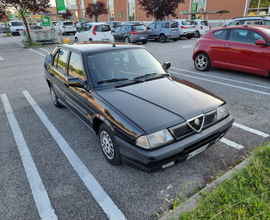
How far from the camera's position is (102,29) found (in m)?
14.4

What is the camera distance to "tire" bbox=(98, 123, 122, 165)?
2746 millimetres

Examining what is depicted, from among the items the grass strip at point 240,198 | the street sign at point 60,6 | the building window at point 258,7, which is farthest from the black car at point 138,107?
the building window at point 258,7

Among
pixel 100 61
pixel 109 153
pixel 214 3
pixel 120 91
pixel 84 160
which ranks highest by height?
pixel 214 3

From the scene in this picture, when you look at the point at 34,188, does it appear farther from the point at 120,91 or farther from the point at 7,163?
the point at 120,91

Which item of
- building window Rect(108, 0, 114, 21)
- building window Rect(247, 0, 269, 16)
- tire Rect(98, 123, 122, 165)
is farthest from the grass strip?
building window Rect(108, 0, 114, 21)

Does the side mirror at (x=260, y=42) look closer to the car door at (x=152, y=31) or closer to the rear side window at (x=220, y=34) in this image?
the rear side window at (x=220, y=34)

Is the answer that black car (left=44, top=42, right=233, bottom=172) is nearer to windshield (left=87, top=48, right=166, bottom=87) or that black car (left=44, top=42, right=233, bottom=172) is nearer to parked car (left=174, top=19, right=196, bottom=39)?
windshield (left=87, top=48, right=166, bottom=87)

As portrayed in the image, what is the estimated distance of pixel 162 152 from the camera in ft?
7.64

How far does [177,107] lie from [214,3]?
3309cm

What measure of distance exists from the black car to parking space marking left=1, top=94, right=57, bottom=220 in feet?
3.13

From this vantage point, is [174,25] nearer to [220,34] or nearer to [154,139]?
[220,34]

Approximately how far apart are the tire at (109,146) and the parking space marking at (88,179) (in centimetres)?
36

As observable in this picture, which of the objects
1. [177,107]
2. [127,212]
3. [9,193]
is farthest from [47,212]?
[177,107]

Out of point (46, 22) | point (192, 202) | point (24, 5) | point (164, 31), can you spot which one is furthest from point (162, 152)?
point (46, 22)
